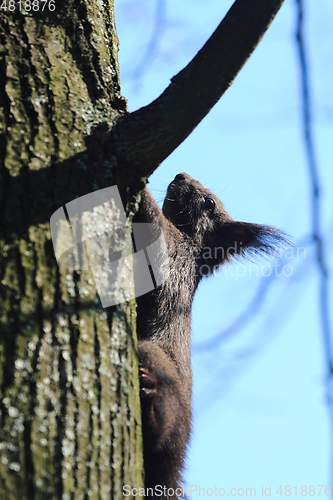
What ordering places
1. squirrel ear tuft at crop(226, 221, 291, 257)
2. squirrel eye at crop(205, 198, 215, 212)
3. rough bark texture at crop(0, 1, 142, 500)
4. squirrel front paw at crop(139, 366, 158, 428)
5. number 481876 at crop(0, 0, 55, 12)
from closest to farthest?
1. rough bark texture at crop(0, 1, 142, 500)
2. number 481876 at crop(0, 0, 55, 12)
3. squirrel front paw at crop(139, 366, 158, 428)
4. squirrel ear tuft at crop(226, 221, 291, 257)
5. squirrel eye at crop(205, 198, 215, 212)

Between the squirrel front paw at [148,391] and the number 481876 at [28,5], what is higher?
the number 481876 at [28,5]

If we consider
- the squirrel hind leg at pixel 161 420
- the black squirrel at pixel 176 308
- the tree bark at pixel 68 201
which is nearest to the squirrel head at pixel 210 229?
the black squirrel at pixel 176 308

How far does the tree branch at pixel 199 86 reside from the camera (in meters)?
1.59

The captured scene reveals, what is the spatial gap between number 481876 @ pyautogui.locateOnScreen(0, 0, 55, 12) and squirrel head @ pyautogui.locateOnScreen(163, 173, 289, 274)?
2066 mm

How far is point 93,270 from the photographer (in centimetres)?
144

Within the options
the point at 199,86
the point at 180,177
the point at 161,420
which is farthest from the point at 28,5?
the point at 180,177

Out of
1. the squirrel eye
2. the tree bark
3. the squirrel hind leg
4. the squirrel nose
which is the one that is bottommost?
the squirrel hind leg

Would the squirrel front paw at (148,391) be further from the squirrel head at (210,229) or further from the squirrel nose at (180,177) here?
the squirrel nose at (180,177)

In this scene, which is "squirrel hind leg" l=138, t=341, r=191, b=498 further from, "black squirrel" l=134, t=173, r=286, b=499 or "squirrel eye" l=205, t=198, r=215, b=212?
"squirrel eye" l=205, t=198, r=215, b=212

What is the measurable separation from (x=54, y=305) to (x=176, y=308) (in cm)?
175

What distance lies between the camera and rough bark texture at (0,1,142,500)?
114 centimetres

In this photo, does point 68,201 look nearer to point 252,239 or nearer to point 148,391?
point 148,391

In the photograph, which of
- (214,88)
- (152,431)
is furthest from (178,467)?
(214,88)

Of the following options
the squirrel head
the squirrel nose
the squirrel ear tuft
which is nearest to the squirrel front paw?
the squirrel head
